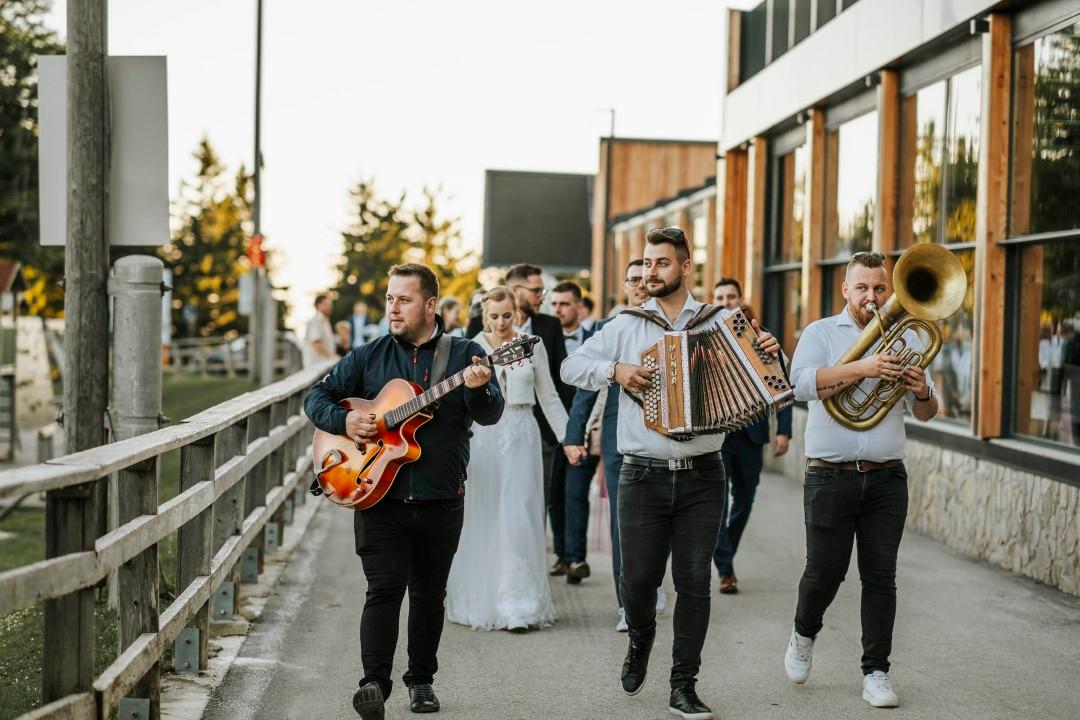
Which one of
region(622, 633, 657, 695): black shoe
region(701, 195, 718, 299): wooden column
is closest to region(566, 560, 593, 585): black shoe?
region(622, 633, 657, 695): black shoe

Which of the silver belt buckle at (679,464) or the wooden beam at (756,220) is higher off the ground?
the wooden beam at (756,220)

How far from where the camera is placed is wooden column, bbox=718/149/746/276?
20.9 metres

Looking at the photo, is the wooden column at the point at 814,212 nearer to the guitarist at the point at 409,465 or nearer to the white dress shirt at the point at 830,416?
the white dress shirt at the point at 830,416

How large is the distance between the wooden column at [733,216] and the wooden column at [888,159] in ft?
21.7

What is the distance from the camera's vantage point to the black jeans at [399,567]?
19.2 feet

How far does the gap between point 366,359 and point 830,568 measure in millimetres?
2273

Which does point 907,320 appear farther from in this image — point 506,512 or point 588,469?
point 588,469

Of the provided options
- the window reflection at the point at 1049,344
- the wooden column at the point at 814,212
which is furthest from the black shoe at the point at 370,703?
the wooden column at the point at 814,212

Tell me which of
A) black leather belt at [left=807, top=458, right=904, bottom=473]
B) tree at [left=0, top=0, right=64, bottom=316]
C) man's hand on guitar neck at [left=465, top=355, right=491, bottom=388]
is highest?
tree at [left=0, top=0, right=64, bottom=316]

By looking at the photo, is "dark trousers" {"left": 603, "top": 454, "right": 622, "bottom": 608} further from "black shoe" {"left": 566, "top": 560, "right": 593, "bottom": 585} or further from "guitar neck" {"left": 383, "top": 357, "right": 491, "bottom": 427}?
"guitar neck" {"left": 383, "top": 357, "right": 491, "bottom": 427}

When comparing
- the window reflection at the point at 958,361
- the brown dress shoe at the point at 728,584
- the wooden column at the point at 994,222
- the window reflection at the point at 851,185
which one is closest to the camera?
the brown dress shoe at the point at 728,584

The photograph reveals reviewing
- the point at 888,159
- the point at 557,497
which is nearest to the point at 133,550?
the point at 557,497

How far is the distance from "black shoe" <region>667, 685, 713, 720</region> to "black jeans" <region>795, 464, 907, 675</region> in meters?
0.84

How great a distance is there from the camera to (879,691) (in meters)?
6.31
